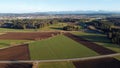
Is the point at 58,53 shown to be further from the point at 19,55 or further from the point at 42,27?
the point at 42,27

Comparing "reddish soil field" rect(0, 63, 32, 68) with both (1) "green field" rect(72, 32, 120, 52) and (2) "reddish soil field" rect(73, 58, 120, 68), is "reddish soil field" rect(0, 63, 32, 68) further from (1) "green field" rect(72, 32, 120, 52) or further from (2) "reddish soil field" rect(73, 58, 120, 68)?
(1) "green field" rect(72, 32, 120, 52)

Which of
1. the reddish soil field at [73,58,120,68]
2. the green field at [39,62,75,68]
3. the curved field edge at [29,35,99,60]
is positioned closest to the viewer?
the reddish soil field at [73,58,120,68]

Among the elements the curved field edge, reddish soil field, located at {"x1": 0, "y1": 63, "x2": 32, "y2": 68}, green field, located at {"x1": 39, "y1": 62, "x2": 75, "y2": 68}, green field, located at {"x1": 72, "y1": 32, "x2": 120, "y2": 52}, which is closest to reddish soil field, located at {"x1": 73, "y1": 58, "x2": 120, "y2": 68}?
green field, located at {"x1": 39, "y1": 62, "x2": 75, "y2": 68}

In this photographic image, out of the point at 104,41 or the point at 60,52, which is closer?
the point at 60,52

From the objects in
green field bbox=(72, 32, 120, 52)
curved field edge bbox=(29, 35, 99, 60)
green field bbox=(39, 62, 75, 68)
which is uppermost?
green field bbox=(39, 62, 75, 68)

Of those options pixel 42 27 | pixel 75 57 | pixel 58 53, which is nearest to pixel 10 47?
pixel 58 53

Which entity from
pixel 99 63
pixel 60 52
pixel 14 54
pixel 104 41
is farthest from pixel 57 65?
pixel 104 41

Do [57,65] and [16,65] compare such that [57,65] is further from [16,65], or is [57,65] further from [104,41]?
[104,41]

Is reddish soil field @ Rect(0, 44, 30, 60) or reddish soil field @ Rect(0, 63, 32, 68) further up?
reddish soil field @ Rect(0, 63, 32, 68)

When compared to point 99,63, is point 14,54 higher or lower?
lower
